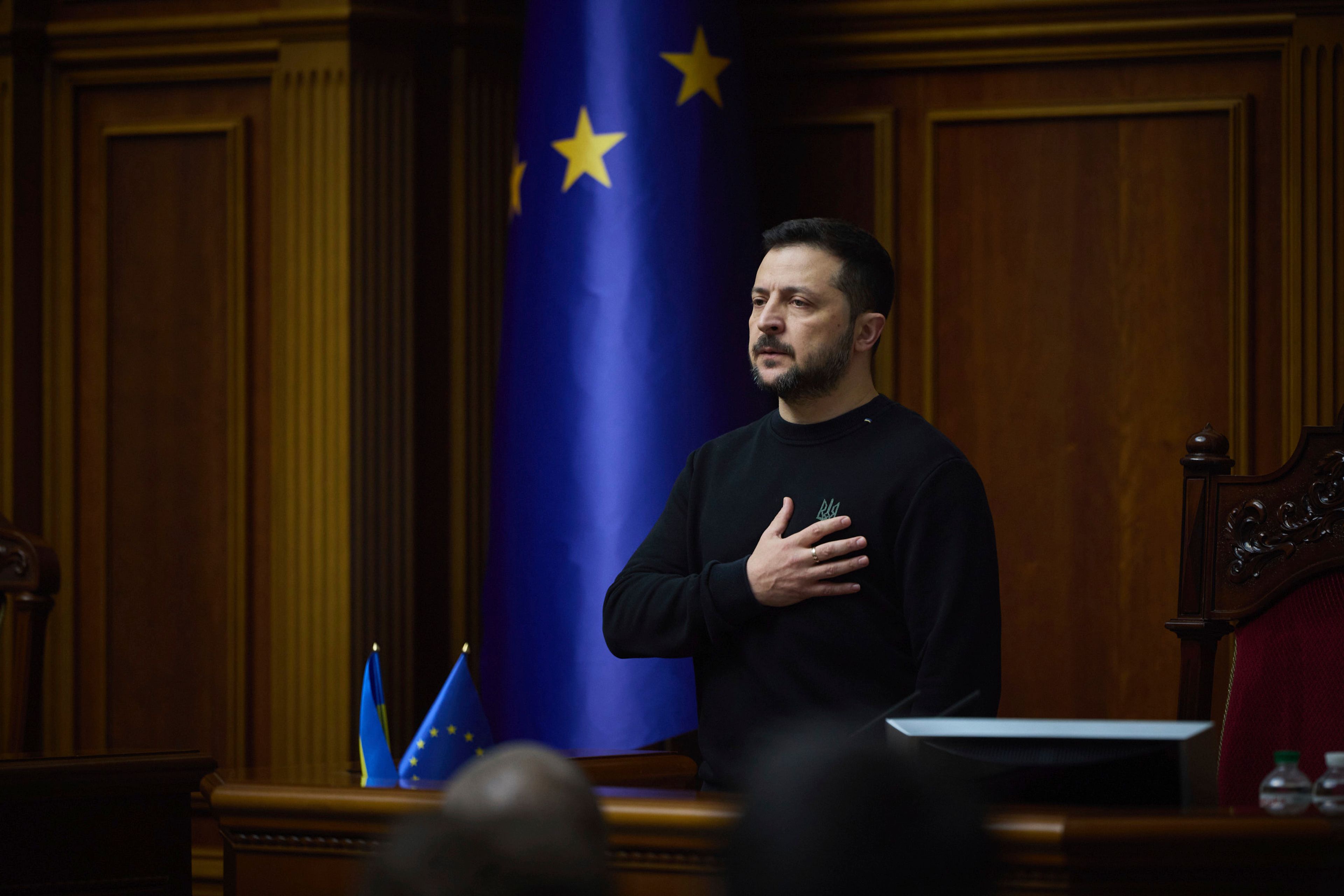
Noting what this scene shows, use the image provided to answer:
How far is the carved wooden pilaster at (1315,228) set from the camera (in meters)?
3.00

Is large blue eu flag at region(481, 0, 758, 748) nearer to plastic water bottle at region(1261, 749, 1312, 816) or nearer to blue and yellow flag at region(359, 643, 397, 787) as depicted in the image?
blue and yellow flag at region(359, 643, 397, 787)

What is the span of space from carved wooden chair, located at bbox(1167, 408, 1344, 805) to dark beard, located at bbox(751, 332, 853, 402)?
2.16 feet

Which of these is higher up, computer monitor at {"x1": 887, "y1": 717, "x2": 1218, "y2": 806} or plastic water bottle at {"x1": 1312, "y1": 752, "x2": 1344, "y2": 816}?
computer monitor at {"x1": 887, "y1": 717, "x2": 1218, "y2": 806}

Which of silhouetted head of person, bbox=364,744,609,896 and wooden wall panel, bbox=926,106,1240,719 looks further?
wooden wall panel, bbox=926,106,1240,719

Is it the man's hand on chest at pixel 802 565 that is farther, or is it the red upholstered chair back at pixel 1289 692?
the red upholstered chair back at pixel 1289 692

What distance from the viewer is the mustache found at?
2.01 metres

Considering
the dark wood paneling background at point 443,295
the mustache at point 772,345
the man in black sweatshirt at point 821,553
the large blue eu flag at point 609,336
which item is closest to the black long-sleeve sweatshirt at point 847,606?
the man in black sweatshirt at point 821,553

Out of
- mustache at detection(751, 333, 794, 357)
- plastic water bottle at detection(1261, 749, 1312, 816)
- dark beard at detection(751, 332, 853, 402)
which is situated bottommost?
plastic water bottle at detection(1261, 749, 1312, 816)

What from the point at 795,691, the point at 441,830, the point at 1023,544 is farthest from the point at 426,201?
the point at 441,830

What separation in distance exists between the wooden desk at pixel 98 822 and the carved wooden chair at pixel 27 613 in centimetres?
41

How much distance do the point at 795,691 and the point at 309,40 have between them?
2218mm

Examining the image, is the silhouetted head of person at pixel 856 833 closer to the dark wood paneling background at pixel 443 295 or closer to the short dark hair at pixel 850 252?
the short dark hair at pixel 850 252

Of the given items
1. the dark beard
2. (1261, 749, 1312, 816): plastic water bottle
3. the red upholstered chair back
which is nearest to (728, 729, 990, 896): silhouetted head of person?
(1261, 749, 1312, 816): plastic water bottle

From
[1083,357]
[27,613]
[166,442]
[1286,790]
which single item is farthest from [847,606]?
[166,442]
